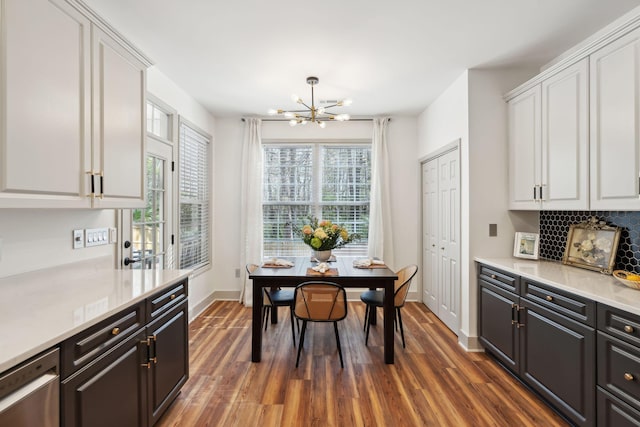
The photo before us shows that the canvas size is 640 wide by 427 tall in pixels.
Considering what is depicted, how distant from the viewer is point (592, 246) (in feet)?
7.80

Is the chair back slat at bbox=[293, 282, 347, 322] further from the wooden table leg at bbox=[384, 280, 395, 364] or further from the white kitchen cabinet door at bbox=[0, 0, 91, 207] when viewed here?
the white kitchen cabinet door at bbox=[0, 0, 91, 207]

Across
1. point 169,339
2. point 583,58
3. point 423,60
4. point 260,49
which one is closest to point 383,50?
point 423,60

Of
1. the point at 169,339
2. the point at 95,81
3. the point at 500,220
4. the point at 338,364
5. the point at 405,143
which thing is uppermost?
the point at 405,143

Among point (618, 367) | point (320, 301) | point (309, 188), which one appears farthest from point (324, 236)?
point (618, 367)

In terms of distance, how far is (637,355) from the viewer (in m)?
1.53

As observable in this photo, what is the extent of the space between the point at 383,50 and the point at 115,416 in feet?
10.2

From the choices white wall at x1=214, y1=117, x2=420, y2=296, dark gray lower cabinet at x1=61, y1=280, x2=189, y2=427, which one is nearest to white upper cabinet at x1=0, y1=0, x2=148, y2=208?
dark gray lower cabinet at x1=61, y1=280, x2=189, y2=427

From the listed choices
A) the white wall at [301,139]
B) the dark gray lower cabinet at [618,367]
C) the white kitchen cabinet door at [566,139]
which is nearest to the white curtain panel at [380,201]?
the white wall at [301,139]

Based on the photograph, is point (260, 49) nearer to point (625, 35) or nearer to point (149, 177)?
point (149, 177)

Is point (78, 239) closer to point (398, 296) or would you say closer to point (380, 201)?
point (398, 296)

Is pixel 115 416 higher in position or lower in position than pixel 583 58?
lower

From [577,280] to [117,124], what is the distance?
3.21m

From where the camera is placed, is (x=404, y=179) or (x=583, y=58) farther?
(x=404, y=179)

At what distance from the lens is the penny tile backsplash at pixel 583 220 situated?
2.16 meters
